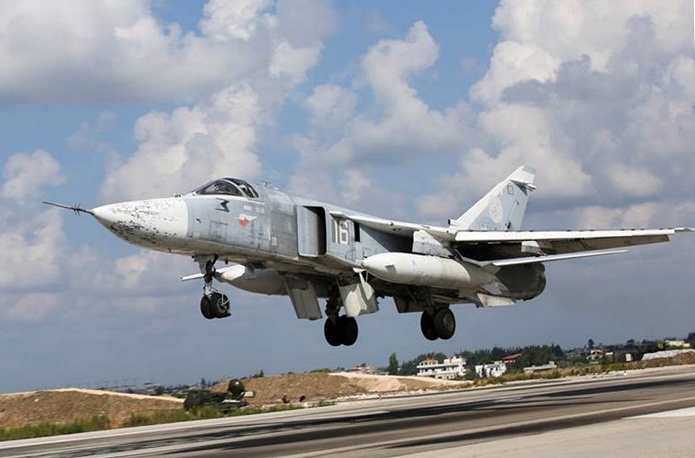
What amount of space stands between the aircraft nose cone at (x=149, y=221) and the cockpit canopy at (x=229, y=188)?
125 cm

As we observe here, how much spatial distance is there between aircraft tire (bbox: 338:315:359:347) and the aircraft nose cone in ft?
27.4

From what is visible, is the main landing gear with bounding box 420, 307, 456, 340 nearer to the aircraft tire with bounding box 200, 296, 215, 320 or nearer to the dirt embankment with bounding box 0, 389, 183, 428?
the aircraft tire with bounding box 200, 296, 215, 320

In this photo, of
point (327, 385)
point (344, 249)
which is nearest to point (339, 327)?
point (344, 249)

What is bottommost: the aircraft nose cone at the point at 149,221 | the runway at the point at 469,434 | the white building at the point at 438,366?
the runway at the point at 469,434

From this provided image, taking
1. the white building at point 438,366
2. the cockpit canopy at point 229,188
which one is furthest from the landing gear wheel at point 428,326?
the white building at point 438,366

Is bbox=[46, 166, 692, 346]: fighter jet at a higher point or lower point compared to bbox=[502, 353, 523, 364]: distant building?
lower

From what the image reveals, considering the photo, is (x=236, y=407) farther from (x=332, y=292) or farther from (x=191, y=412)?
(x=332, y=292)

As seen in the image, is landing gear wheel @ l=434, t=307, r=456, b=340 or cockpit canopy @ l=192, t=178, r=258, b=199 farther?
landing gear wheel @ l=434, t=307, r=456, b=340

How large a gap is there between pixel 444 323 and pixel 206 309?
29.8ft

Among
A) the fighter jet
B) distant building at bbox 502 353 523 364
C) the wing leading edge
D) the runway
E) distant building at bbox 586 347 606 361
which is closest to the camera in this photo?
the runway

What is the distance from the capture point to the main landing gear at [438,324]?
29.0 metres

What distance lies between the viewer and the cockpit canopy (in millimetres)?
23297

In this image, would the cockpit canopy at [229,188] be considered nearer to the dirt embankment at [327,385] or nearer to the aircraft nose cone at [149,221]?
the aircraft nose cone at [149,221]

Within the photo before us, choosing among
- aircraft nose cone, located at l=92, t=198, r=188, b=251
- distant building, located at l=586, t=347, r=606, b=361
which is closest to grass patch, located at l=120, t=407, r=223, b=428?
aircraft nose cone, located at l=92, t=198, r=188, b=251
